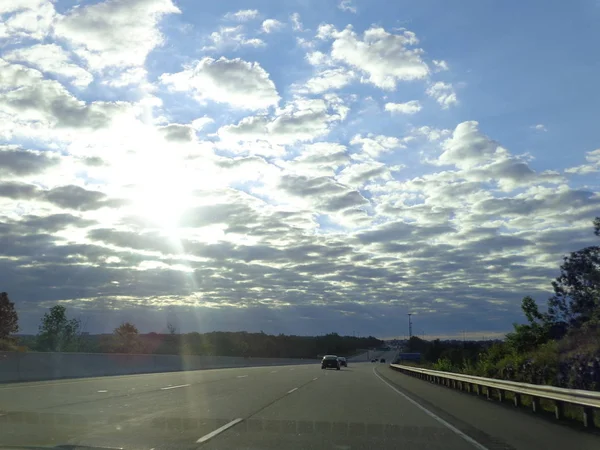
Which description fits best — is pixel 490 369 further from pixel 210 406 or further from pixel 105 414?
pixel 105 414

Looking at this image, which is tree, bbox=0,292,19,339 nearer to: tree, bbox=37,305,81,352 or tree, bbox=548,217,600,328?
tree, bbox=37,305,81,352

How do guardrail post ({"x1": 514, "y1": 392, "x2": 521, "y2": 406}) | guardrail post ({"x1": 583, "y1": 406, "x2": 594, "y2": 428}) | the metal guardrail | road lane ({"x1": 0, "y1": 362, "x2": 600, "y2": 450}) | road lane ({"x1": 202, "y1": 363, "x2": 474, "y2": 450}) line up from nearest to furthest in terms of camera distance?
road lane ({"x1": 202, "y1": 363, "x2": 474, "y2": 450}), road lane ({"x1": 0, "y1": 362, "x2": 600, "y2": 450}), the metal guardrail, guardrail post ({"x1": 583, "y1": 406, "x2": 594, "y2": 428}), guardrail post ({"x1": 514, "y1": 392, "x2": 521, "y2": 406})

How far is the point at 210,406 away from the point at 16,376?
15866 millimetres

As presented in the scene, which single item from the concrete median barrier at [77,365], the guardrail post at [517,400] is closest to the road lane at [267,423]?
the guardrail post at [517,400]

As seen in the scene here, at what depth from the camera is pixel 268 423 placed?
47.9 ft

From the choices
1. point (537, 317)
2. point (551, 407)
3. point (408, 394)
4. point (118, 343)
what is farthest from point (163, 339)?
point (551, 407)

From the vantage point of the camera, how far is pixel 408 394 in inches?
1000

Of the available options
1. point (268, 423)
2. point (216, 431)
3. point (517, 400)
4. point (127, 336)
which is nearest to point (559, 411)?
point (517, 400)

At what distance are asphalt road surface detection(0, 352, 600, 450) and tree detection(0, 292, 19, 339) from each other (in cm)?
4966

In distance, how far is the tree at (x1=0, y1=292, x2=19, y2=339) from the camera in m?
67.5

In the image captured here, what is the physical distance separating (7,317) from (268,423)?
201 feet

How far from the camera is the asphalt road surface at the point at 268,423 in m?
11.7

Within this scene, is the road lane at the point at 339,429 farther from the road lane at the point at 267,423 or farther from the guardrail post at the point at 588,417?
the guardrail post at the point at 588,417

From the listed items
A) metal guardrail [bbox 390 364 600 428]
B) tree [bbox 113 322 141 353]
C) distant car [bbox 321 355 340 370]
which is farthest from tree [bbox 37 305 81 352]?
metal guardrail [bbox 390 364 600 428]
